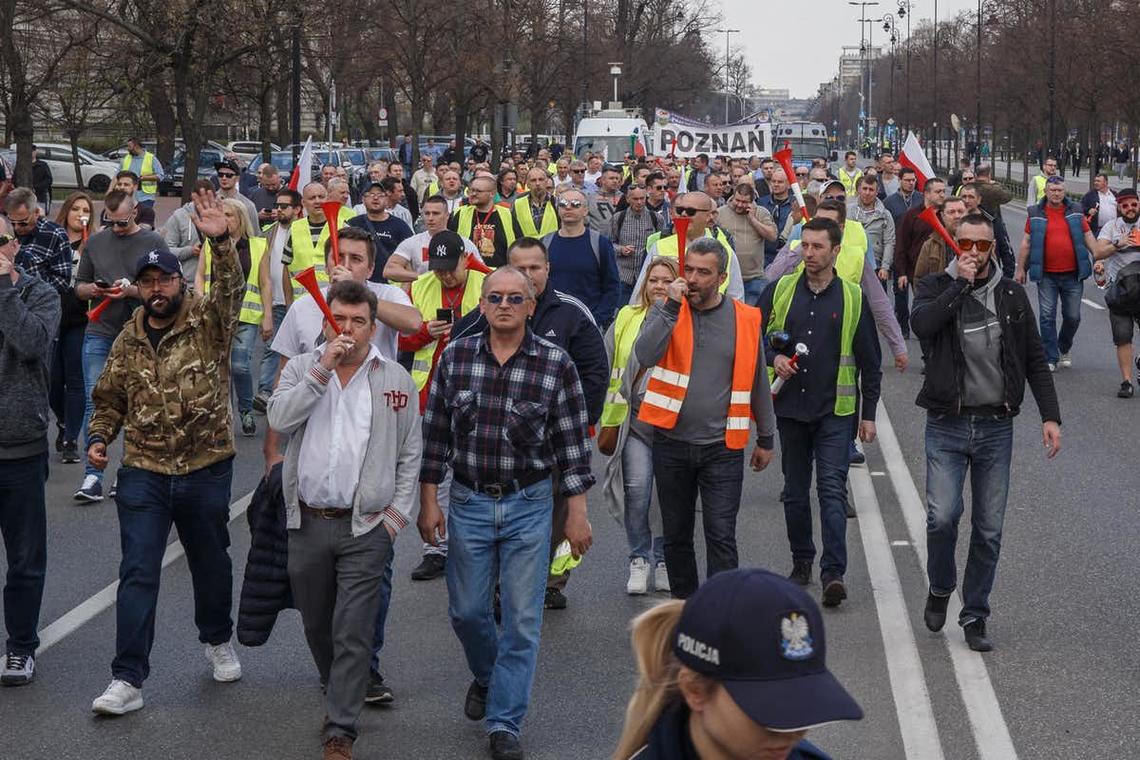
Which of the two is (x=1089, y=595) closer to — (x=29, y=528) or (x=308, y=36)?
(x=29, y=528)

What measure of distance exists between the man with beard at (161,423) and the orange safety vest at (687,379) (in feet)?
5.74

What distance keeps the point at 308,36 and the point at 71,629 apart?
25406mm

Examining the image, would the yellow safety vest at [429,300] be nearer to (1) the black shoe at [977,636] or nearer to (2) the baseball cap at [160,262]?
(2) the baseball cap at [160,262]

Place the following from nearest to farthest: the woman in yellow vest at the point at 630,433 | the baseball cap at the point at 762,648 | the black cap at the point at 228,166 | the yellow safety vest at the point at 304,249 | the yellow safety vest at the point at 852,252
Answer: the baseball cap at the point at 762,648 → the woman in yellow vest at the point at 630,433 → the yellow safety vest at the point at 852,252 → the yellow safety vest at the point at 304,249 → the black cap at the point at 228,166

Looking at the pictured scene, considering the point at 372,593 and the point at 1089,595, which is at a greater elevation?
the point at 372,593

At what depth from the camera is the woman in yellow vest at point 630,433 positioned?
8.08 metres

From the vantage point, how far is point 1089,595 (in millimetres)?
8406

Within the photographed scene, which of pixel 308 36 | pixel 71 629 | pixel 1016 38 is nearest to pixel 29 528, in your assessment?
pixel 71 629

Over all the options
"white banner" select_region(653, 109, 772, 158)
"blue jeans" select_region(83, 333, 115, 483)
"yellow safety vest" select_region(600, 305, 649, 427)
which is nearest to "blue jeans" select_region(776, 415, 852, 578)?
"yellow safety vest" select_region(600, 305, 649, 427)

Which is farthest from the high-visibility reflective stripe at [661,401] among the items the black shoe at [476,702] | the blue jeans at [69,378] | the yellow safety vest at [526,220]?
the yellow safety vest at [526,220]

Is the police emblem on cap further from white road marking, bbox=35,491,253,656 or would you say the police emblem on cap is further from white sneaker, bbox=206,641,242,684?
white road marking, bbox=35,491,253,656

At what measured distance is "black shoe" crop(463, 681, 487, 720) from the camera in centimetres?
655

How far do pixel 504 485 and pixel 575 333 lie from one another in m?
1.32

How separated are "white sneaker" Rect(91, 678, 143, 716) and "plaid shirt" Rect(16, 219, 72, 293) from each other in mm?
3696
